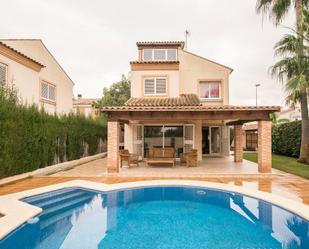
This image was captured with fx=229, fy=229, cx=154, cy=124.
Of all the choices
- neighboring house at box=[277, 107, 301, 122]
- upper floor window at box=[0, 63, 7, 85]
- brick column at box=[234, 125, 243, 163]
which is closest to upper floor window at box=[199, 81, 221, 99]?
brick column at box=[234, 125, 243, 163]

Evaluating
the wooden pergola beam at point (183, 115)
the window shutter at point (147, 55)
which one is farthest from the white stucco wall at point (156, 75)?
the wooden pergola beam at point (183, 115)

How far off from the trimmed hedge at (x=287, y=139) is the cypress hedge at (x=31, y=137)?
21.4 meters

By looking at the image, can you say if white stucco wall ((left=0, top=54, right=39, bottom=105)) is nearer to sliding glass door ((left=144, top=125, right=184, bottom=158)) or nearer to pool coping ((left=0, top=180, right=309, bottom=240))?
pool coping ((left=0, top=180, right=309, bottom=240))

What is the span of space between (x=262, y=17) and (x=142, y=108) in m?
14.3

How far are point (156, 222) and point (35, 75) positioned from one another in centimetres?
1673

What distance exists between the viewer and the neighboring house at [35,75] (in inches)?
621

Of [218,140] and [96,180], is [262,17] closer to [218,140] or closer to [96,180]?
[218,140]

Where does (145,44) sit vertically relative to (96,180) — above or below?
above

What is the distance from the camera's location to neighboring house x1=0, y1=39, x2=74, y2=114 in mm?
15779

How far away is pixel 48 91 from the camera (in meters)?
21.1

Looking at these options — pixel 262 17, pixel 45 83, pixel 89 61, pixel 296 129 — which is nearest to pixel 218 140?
pixel 296 129

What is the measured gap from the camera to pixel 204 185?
1127cm

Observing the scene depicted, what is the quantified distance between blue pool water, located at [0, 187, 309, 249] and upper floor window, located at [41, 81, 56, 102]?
41.7 feet

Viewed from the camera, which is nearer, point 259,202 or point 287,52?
point 259,202
